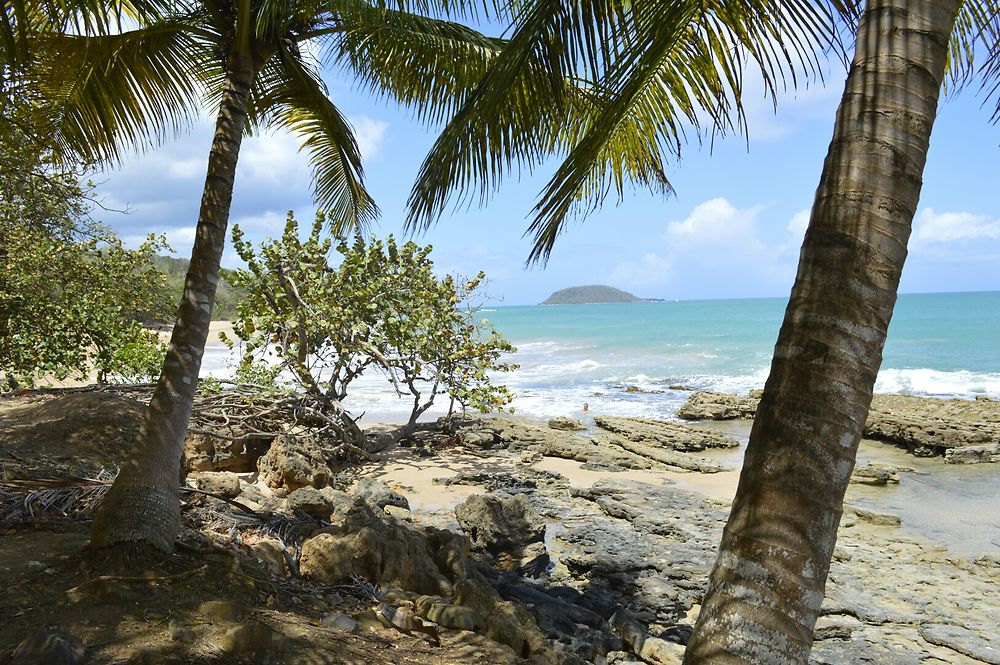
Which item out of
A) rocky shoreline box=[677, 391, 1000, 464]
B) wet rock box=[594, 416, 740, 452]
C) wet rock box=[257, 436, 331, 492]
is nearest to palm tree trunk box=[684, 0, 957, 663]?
wet rock box=[257, 436, 331, 492]

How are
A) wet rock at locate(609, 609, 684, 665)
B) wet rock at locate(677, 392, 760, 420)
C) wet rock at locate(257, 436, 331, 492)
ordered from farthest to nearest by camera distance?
wet rock at locate(677, 392, 760, 420) → wet rock at locate(257, 436, 331, 492) → wet rock at locate(609, 609, 684, 665)

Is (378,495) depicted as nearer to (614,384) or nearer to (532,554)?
(532,554)

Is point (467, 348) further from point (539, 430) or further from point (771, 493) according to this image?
point (771, 493)

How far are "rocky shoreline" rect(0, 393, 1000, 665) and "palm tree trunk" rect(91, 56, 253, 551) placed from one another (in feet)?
2.74

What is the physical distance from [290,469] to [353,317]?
3.14 meters

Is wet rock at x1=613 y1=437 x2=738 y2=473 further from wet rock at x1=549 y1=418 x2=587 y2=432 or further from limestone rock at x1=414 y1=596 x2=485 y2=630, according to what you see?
limestone rock at x1=414 y1=596 x2=485 y2=630

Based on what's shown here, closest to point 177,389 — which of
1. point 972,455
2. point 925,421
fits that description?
point 972,455

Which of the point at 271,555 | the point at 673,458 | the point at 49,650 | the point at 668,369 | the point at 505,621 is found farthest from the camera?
the point at 668,369

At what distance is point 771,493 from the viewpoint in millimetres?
1939

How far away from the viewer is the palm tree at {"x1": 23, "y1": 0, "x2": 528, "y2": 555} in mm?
3848

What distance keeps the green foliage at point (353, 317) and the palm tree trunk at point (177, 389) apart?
5585 mm

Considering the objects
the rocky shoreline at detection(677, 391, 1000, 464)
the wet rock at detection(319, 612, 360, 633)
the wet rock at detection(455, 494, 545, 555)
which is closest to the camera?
the wet rock at detection(319, 612, 360, 633)

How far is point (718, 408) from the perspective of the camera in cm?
1920

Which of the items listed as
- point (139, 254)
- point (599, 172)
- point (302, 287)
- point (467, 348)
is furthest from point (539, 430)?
point (599, 172)
